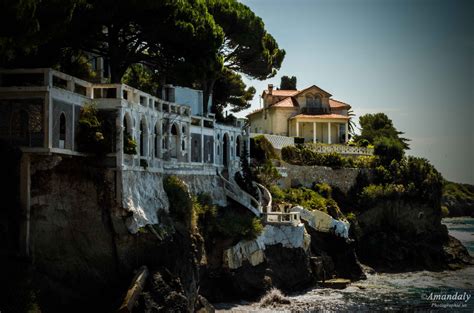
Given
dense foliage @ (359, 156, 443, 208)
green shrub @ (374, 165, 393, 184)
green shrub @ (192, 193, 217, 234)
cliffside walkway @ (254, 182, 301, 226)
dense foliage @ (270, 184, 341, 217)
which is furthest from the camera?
green shrub @ (374, 165, 393, 184)

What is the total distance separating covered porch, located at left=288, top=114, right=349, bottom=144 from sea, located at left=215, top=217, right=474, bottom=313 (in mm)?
24338

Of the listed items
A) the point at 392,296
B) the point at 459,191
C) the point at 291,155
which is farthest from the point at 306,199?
the point at 459,191

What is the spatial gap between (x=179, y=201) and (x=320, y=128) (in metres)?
44.3

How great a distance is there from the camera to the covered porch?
83.2 m

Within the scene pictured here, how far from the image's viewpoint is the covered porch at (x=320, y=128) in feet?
273

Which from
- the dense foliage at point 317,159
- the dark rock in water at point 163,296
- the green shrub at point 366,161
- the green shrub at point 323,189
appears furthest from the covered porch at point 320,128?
the dark rock in water at point 163,296

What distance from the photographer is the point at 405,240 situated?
67.4 meters

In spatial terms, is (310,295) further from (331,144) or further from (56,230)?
(331,144)

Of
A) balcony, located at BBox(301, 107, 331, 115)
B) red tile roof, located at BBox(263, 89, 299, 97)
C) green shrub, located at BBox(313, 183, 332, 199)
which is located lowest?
green shrub, located at BBox(313, 183, 332, 199)

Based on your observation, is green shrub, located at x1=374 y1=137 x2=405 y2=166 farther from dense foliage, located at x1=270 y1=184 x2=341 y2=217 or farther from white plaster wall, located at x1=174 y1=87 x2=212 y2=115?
white plaster wall, located at x1=174 y1=87 x2=212 y2=115

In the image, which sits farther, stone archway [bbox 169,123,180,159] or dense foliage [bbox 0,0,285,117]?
stone archway [bbox 169,123,180,159]

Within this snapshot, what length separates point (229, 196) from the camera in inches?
2085

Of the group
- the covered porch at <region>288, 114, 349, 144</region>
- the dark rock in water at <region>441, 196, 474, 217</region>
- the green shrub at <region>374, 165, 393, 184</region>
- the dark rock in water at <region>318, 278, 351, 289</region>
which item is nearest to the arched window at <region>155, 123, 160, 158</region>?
the dark rock in water at <region>318, 278, 351, 289</region>

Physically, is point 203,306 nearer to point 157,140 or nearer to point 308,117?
point 157,140
